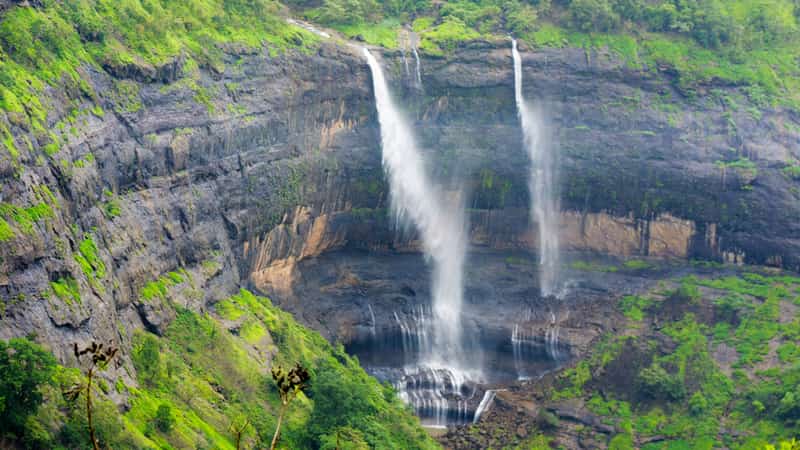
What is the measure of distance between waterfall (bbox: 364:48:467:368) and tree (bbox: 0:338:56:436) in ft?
108

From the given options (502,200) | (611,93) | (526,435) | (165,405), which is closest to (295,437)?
(165,405)

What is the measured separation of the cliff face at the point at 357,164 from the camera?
5572 cm

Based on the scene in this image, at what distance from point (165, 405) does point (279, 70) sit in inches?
972

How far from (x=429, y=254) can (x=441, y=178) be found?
4.10m

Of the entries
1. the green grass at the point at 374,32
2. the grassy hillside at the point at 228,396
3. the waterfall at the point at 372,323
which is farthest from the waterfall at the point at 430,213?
the grassy hillside at the point at 228,396

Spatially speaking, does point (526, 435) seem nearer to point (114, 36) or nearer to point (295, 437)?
point (295, 437)

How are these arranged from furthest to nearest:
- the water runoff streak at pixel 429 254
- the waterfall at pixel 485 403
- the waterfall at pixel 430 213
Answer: the waterfall at pixel 430 213 < the water runoff streak at pixel 429 254 < the waterfall at pixel 485 403

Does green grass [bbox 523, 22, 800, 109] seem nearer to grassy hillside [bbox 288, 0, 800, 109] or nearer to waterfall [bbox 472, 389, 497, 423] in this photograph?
grassy hillside [bbox 288, 0, 800, 109]

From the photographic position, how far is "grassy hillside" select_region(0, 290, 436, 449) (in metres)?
43.8

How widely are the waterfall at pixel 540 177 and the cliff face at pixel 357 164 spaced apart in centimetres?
57

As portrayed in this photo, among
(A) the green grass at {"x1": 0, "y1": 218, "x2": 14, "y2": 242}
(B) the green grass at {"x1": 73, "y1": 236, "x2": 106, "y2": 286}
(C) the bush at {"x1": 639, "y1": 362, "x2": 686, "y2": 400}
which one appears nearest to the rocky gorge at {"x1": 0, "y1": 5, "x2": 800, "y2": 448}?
(C) the bush at {"x1": 639, "y1": 362, "x2": 686, "y2": 400}

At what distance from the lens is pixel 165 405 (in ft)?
159

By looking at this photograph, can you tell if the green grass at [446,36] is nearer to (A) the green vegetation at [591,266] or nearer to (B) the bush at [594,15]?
(B) the bush at [594,15]

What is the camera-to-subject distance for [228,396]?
2188 inches
